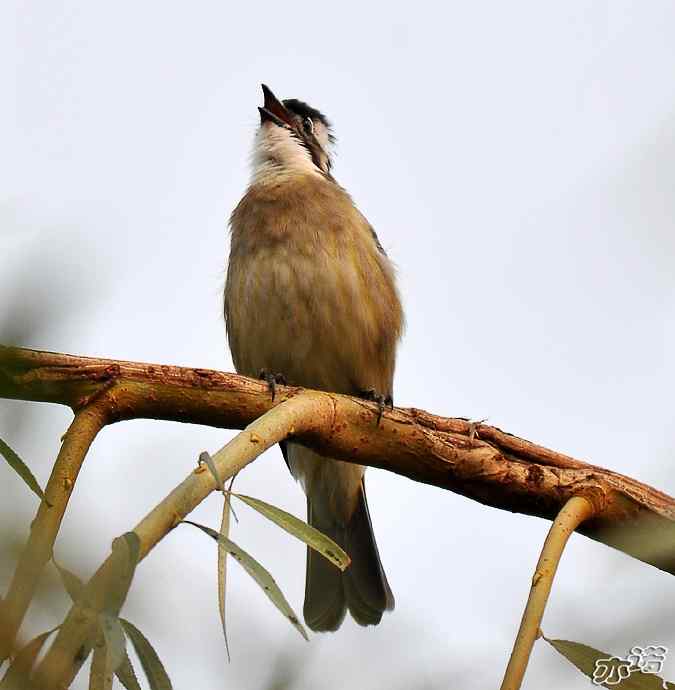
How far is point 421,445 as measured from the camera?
2850mm

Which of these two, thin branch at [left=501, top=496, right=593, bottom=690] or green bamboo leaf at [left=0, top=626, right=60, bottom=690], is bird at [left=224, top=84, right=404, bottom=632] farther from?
green bamboo leaf at [left=0, top=626, right=60, bottom=690]

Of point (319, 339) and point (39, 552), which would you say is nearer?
point (39, 552)

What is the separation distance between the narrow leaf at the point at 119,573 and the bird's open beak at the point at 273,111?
5602 mm

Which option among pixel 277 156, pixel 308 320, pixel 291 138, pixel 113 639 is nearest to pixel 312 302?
pixel 308 320

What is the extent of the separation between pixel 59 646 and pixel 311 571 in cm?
389

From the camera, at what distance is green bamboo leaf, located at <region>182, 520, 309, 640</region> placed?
1.48 meters

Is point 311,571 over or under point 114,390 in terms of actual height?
over

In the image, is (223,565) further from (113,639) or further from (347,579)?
(347,579)

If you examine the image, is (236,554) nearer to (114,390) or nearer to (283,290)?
(114,390)

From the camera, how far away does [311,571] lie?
16.0ft

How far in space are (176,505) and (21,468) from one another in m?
0.25

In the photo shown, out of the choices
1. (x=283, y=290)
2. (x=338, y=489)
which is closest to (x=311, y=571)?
(x=338, y=489)

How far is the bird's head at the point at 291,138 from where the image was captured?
6.22 m

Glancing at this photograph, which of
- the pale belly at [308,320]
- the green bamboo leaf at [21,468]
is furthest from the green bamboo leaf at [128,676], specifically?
the pale belly at [308,320]
